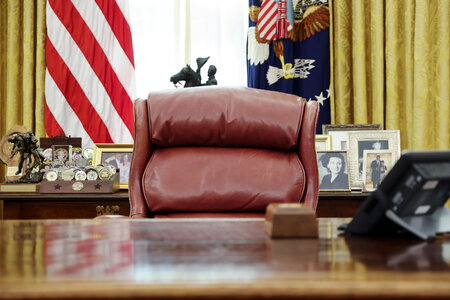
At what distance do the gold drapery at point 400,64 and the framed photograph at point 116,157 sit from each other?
4.24 feet

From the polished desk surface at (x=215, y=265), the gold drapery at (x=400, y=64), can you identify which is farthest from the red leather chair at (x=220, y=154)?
the gold drapery at (x=400, y=64)

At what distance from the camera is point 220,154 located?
65.1 inches

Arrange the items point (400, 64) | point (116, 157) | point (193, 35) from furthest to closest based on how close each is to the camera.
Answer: point (193, 35)
point (400, 64)
point (116, 157)

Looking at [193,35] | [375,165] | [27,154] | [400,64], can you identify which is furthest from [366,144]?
[27,154]

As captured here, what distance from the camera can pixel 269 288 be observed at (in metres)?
0.44

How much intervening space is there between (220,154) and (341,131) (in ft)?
3.20

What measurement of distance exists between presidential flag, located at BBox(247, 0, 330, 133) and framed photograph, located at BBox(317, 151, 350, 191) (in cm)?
52

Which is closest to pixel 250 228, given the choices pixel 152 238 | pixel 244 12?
pixel 152 238

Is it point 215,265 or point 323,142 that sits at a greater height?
point 323,142

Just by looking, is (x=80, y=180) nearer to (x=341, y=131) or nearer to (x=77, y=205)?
(x=77, y=205)

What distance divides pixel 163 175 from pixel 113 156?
2.43ft

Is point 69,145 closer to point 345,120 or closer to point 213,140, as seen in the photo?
point 213,140

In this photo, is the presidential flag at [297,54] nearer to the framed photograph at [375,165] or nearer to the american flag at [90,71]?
the framed photograph at [375,165]

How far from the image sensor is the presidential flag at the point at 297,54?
256 centimetres
